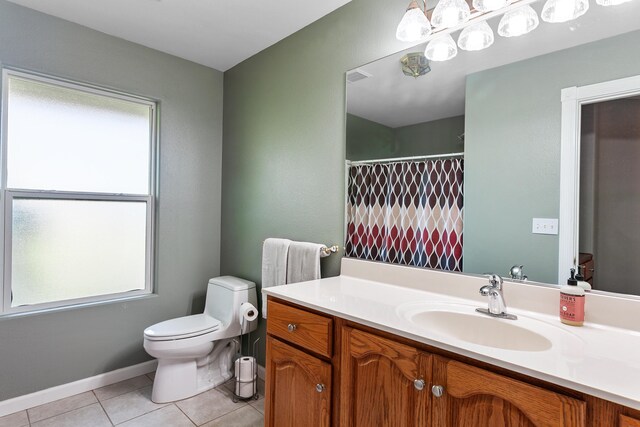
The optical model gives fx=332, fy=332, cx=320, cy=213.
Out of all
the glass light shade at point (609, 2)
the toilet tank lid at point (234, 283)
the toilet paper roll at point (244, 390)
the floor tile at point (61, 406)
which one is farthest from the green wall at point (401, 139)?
the floor tile at point (61, 406)

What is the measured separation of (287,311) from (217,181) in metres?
1.78

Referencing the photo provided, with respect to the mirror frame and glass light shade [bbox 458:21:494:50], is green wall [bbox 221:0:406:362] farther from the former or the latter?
the mirror frame

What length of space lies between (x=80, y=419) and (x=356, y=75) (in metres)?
2.50

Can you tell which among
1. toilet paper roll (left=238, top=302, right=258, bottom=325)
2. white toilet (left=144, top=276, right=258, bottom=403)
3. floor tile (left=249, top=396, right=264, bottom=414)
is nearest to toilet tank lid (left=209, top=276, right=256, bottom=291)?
white toilet (left=144, top=276, right=258, bottom=403)

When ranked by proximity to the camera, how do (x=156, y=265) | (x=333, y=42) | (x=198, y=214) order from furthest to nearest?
1. (x=198, y=214)
2. (x=156, y=265)
3. (x=333, y=42)

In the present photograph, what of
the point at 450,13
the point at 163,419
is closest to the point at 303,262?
the point at 163,419

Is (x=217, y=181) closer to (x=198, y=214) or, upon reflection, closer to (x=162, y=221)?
(x=198, y=214)

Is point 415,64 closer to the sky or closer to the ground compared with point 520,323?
closer to the sky

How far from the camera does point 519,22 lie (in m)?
1.26

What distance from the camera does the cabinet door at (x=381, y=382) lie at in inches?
38.2

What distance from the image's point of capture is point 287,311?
1.41m

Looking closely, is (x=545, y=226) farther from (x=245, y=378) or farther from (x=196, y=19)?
(x=196, y=19)

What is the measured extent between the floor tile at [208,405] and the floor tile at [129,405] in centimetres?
18

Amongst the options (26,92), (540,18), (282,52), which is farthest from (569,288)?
(26,92)
